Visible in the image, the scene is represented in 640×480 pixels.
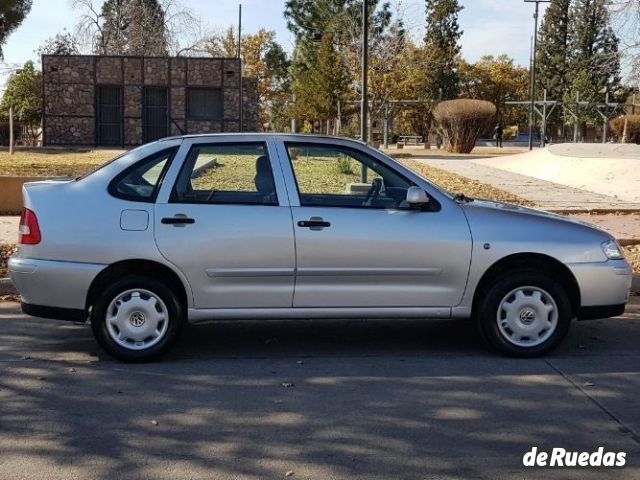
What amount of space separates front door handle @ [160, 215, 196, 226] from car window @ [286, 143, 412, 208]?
83cm

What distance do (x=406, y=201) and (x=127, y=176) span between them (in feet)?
6.86

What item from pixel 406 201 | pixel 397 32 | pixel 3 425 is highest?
pixel 397 32

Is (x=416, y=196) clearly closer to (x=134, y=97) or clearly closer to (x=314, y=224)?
(x=314, y=224)

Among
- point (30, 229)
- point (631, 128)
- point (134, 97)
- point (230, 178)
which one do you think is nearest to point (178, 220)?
point (230, 178)

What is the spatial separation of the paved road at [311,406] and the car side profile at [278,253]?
0.40 meters

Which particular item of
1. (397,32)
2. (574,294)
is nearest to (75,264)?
(574,294)

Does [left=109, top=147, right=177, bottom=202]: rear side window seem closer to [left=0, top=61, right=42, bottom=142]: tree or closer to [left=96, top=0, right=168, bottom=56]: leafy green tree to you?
[left=96, top=0, right=168, bottom=56]: leafy green tree

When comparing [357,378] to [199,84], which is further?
[199,84]

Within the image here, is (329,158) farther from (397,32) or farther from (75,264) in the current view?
(397,32)

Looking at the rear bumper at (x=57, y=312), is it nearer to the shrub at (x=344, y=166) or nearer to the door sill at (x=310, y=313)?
the door sill at (x=310, y=313)

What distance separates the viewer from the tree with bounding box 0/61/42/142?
5347 centimetres

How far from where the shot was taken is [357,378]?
5.69 m

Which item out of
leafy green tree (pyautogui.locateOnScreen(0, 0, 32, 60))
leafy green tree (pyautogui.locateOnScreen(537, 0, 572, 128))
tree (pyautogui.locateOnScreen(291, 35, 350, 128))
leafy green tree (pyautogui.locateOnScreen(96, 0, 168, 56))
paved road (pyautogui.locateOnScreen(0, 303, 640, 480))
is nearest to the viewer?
paved road (pyautogui.locateOnScreen(0, 303, 640, 480))

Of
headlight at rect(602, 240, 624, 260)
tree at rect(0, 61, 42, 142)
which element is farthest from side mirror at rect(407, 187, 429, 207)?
tree at rect(0, 61, 42, 142)
